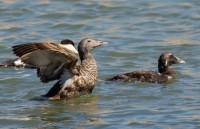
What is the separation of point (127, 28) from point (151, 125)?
25.3ft

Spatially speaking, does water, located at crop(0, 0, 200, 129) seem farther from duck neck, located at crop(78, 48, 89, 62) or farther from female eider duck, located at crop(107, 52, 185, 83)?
duck neck, located at crop(78, 48, 89, 62)

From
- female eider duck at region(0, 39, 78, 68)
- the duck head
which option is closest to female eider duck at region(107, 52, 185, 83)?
the duck head

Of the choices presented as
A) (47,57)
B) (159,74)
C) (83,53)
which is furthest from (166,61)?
(47,57)

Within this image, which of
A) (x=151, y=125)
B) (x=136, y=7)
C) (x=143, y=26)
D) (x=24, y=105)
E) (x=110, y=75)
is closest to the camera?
(x=151, y=125)

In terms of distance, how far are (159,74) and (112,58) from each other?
181 centimetres

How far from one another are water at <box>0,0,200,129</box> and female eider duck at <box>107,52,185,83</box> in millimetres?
159

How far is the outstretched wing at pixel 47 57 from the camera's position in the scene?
38.7 feet

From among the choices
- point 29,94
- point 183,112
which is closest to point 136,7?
point 29,94

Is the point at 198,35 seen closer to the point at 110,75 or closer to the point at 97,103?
the point at 110,75

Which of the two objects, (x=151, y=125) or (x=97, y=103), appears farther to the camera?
(x=97, y=103)

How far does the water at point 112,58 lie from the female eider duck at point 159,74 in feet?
0.52

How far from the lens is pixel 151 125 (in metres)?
10.9

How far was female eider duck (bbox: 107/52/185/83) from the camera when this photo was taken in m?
13.9

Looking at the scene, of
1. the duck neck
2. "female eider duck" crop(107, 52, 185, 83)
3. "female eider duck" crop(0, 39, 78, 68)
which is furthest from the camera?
"female eider duck" crop(0, 39, 78, 68)
